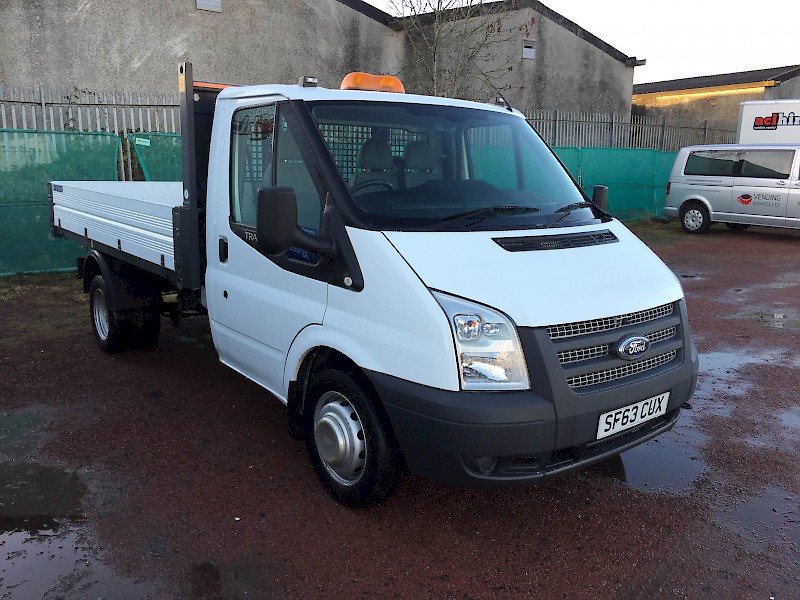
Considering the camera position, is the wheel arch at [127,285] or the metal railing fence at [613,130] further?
the metal railing fence at [613,130]

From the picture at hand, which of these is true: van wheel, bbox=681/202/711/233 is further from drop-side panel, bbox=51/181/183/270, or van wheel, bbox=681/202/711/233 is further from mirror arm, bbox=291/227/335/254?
mirror arm, bbox=291/227/335/254

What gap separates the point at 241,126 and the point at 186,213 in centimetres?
78

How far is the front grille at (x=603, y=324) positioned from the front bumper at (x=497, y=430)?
0.22 m

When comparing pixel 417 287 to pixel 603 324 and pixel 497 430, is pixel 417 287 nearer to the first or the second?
pixel 497 430

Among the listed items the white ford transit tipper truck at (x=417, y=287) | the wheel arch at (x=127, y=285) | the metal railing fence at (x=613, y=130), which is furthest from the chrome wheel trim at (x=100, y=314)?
the metal railing fence at (x=613, y=130)

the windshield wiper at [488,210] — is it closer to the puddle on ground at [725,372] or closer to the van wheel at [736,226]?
the puddle on ground at [725,372]

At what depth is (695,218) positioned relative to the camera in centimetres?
1580

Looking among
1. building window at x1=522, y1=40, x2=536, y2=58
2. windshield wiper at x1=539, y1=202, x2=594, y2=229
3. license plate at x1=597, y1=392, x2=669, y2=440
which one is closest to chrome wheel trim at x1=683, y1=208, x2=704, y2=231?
building window at x1=522, y1=40, x2=536, y2=58

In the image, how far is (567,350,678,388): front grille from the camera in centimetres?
293

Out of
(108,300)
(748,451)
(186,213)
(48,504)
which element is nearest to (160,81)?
(108,300)

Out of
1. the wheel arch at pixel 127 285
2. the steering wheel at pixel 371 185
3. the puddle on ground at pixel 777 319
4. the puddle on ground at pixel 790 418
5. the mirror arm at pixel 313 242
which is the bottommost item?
the puddle on ground at pixel 790 418

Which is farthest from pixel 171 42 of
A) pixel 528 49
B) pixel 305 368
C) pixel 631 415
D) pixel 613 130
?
pixel 631 415

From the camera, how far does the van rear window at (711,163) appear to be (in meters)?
15.0

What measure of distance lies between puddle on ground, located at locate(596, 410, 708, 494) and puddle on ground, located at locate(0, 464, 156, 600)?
2.65m
